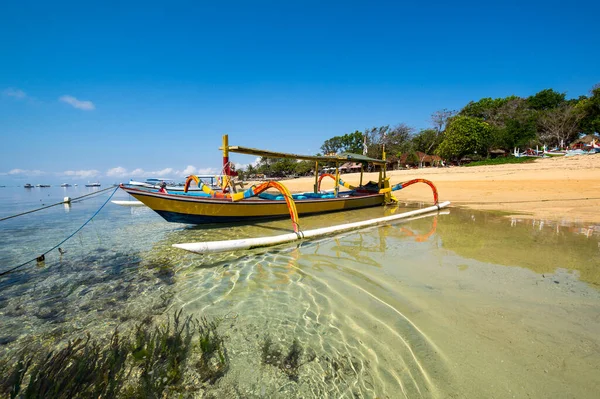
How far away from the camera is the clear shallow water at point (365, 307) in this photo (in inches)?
78.1

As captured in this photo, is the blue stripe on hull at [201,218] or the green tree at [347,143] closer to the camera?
the blue stripe on hull at [201,218]

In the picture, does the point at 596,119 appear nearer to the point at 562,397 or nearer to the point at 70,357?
the point at 562,397

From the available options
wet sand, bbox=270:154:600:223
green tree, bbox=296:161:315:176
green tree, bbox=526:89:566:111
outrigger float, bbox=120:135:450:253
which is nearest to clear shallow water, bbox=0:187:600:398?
outrigger float, bbox=120:135:450:253

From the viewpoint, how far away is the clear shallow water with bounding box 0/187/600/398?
1.98 meters

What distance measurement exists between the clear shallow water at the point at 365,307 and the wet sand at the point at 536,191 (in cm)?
478

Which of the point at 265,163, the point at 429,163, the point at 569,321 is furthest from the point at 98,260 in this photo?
the point at 265,163

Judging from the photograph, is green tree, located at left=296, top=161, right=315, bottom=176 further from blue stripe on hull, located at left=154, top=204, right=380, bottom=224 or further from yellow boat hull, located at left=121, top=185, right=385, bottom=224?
blue stripe on hull, located at left=154, top=204, right=380, bottom=224

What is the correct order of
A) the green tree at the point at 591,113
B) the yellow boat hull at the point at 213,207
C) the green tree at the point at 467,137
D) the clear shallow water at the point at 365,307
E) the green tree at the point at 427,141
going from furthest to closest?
the green tree at the point at 427,141 → the green tree at the point at 467,137 → the green tree at the point at 591,113 → the yellow boat hull at the point at 213,207 → the clear shallow water at the point at 365,307

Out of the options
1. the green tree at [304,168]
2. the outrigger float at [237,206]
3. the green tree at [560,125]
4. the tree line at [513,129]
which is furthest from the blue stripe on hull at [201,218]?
the green tree at [304,168]

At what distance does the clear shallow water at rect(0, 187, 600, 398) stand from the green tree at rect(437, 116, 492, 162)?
1461 inches

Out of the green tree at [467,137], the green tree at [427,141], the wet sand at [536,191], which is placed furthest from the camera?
the green tree at [427,141]

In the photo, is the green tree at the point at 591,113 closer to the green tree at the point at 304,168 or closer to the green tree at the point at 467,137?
the green tree at the point at 467,137

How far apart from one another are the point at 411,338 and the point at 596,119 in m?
52.0

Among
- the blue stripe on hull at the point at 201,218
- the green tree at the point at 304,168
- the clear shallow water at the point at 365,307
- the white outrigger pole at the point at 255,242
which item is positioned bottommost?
the clear shallow water at the point at 365,307
